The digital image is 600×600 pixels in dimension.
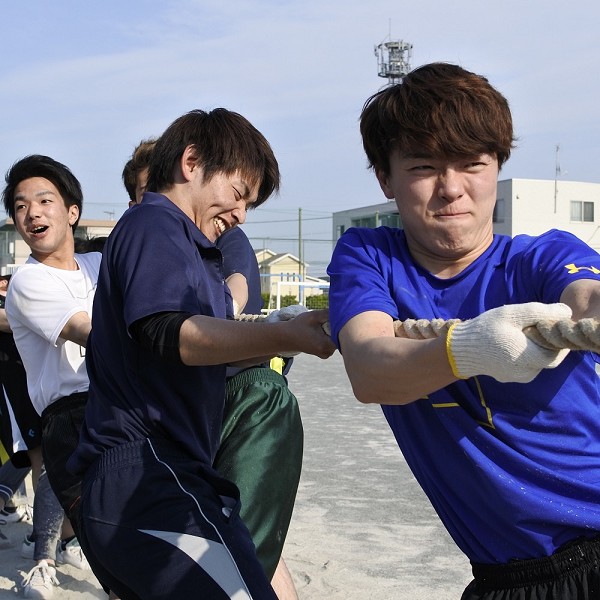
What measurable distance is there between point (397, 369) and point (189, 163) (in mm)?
1245

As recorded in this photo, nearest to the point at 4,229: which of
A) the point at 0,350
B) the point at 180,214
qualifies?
the point at 0,350

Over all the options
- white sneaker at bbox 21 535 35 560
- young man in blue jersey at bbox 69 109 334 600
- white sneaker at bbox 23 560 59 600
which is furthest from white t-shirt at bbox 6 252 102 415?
white sneaker at bbox 21 535 35 560

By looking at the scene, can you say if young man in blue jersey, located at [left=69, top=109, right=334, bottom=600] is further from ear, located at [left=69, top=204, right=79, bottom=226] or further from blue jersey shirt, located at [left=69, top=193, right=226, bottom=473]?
ear, located at [left=69, top=204, right=79, bottom=226]

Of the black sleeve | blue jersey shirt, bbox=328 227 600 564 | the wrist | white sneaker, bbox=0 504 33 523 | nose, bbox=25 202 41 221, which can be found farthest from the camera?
white sneaker, bbox=0 504 33 523

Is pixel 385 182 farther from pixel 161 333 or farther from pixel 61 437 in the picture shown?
pixel 61 437

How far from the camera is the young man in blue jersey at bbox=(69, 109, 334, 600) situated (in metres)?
2.26

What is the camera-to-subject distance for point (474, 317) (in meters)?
1.95

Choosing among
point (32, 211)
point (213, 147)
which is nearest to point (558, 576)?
point (213, 147)

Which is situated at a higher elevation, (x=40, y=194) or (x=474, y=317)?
(x=40, y=194)

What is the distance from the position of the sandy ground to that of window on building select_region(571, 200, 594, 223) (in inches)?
1821

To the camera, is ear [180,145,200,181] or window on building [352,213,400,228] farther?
window on building [352,213,400,228]

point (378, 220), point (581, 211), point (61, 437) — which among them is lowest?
point (61, 437)

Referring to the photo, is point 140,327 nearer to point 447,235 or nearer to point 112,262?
point 112,262

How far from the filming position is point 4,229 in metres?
41.0
